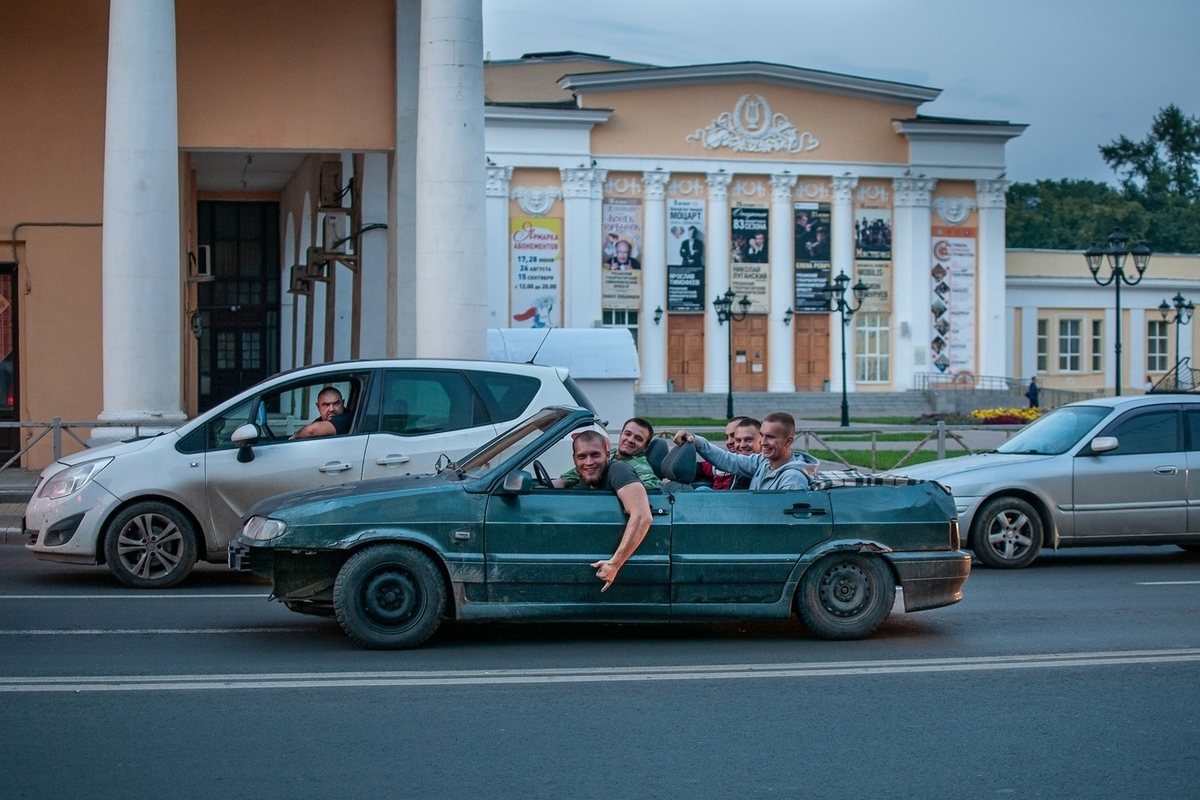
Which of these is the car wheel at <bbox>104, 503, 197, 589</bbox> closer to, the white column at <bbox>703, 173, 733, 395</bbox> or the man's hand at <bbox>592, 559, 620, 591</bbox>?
the man's hand at <bbox>592, 559, 620, 591</bbox>

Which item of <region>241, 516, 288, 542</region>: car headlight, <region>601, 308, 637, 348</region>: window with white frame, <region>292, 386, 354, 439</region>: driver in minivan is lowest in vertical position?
<region>241, 516, 288, 542</region>: car headlight

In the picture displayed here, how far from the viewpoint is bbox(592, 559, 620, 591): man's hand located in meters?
8.33

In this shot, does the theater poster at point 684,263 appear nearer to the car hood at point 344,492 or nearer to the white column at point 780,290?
the white column at point 780,290

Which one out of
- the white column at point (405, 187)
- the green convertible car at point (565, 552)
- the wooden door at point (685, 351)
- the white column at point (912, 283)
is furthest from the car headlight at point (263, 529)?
the white column at point (912, 283)

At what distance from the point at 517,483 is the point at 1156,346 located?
67.7 meters

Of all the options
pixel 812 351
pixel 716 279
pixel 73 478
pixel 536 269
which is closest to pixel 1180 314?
pixel 812 351

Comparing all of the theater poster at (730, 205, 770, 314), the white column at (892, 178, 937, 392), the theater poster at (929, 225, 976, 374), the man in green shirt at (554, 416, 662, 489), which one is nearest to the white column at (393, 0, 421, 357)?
the man in green shirt at (554, 416, 662, 489)

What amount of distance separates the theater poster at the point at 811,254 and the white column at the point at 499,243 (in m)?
13.3

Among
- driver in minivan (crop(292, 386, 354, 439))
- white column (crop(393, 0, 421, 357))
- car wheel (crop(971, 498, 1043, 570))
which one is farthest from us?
white column (crop(393, 0, 421, 357))

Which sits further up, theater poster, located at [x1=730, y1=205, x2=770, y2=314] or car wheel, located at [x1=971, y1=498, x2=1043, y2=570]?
theater poster, located at [x1=730, y1=205, x2=770, y2=314]

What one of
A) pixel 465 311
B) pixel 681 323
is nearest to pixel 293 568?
pixel 465 311

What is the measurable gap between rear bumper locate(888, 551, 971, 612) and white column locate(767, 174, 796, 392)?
5377 cm

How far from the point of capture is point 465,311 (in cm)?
1812

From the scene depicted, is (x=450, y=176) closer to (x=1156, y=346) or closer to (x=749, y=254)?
(x=749, y=254)
